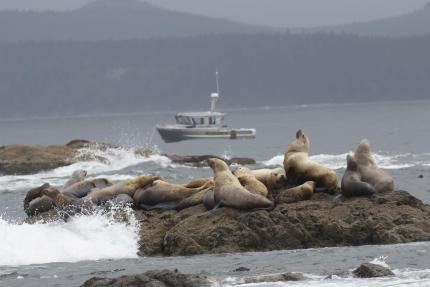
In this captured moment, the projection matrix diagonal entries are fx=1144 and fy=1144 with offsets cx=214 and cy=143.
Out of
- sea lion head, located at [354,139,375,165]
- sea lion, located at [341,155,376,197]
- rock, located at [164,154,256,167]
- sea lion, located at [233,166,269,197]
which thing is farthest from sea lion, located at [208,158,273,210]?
rock, located at [164,154,256,167]

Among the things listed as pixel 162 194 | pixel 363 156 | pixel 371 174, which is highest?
pixel 363 156

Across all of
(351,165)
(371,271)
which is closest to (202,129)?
(351,165)

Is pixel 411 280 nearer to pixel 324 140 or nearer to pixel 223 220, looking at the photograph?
pixel 223 220

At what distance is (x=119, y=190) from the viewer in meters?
25.4

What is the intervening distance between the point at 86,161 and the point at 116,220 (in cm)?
3142

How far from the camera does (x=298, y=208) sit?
75.3ft

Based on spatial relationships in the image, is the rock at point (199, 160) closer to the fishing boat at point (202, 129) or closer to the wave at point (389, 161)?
the wave at point (389, 161)

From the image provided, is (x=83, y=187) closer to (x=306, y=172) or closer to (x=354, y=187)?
(x=306, y=172)

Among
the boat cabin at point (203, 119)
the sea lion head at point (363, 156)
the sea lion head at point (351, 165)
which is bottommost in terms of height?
the sea lion head at point (351, 165)

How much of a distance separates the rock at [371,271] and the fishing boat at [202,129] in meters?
70.1

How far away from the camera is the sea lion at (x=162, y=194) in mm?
24672

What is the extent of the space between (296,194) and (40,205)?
230 inches

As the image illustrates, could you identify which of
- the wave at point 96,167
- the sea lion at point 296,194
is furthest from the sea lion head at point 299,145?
the wave at point 96,167

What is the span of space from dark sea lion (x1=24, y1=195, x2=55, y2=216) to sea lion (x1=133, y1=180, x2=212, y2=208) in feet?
6.53
